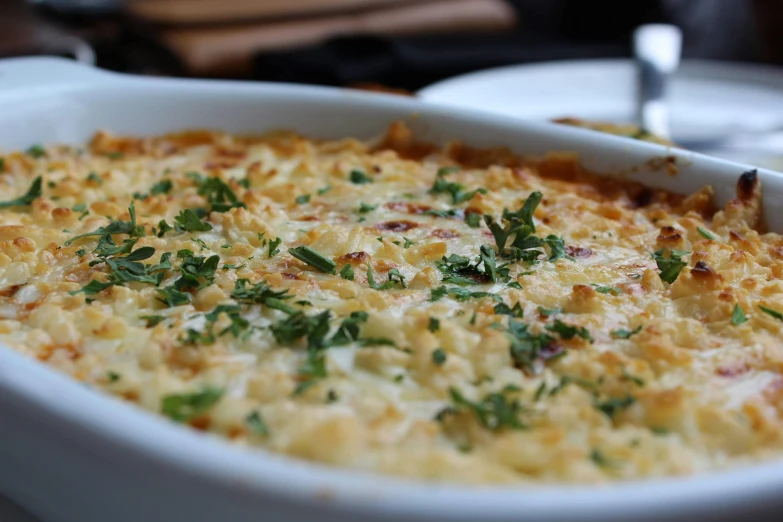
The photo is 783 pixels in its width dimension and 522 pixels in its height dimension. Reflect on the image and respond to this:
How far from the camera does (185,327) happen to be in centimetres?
127

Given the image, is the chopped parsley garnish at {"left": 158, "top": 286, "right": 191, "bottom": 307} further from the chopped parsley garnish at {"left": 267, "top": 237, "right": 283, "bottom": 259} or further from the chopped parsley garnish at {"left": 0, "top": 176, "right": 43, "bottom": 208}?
the chopped parsley garnish at {"left": 0, "top": 176, "right": 43, "bottom": 208}

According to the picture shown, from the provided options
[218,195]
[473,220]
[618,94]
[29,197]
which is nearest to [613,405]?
[473,220]

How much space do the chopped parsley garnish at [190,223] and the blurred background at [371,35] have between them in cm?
170

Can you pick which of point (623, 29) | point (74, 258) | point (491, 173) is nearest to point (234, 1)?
point (623, 29)

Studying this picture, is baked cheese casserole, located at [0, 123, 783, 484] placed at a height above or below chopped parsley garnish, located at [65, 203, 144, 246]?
above

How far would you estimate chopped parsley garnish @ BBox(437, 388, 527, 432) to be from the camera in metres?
1.04

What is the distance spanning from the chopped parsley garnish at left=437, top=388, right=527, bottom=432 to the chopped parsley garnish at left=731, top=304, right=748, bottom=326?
41 centimetres

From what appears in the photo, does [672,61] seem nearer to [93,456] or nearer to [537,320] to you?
[537,320]

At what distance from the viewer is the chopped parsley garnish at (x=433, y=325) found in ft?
3.95

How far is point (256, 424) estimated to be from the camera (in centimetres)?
103

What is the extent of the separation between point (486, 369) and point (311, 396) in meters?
0.23

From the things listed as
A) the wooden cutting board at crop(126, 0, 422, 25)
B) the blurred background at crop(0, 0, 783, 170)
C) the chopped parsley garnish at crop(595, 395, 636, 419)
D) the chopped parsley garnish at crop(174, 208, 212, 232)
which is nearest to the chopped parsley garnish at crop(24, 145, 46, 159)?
the chopped parsley garnish at crop(174, 208, 212, 232)

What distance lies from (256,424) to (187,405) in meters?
0.09

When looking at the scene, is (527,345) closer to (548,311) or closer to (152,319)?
(548,311)
